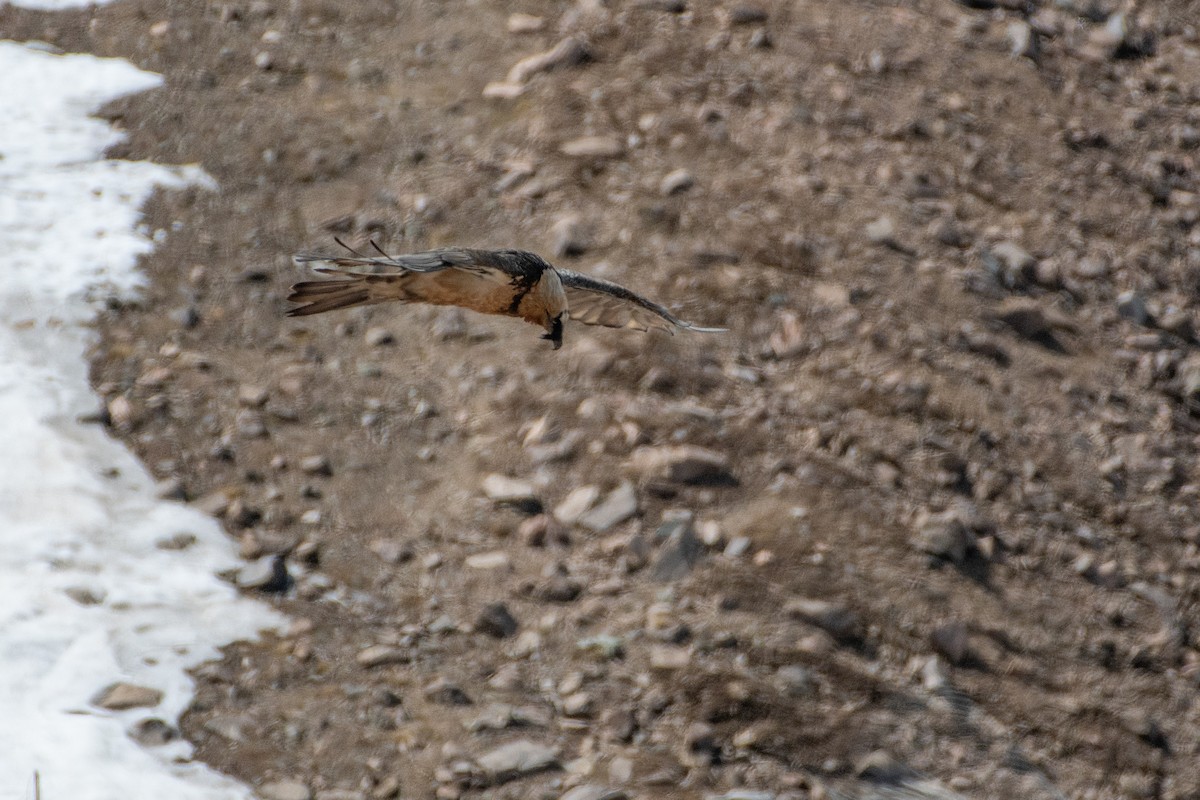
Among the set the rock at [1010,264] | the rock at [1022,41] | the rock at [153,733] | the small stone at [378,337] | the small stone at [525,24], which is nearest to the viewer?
the rock at [153,733]

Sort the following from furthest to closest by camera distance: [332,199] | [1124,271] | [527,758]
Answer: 1. [332,199]
2. [1124,271]
3. [527,758]

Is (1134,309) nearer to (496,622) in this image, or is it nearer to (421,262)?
(496,622)

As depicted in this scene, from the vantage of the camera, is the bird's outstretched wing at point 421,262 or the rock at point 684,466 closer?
the bird's outstretched wing at point 421,262

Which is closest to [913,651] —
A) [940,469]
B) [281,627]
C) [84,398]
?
[940,469]

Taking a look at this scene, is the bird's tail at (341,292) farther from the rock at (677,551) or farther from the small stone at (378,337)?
the small stone at (378,337)

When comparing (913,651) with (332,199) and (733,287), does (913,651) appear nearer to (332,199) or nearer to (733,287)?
(733,287)

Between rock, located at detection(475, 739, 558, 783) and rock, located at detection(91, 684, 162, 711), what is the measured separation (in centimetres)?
132

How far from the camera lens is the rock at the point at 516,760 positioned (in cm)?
488

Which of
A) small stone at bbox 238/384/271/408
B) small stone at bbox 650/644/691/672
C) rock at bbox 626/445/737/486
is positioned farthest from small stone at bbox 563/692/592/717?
small stone at bbox 238/384/271/408

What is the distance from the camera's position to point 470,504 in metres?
5.95

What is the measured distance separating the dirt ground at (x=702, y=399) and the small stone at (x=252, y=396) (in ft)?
0.07

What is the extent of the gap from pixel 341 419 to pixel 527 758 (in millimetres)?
2221

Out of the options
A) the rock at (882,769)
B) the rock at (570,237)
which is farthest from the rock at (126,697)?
the rock at (570,237)

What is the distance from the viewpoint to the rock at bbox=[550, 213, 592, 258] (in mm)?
6977
